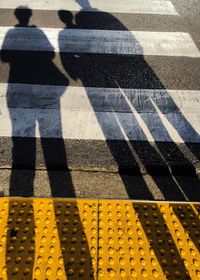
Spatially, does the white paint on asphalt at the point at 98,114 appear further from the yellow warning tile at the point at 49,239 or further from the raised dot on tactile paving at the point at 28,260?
the raised dot on tactile paving at the point at 28,260

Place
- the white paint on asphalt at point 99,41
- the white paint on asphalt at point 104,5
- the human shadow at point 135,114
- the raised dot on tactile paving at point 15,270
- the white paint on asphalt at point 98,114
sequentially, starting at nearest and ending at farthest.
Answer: the raised dot on tactile paving at point 15,270, the human shadow at point 135,114, the white paint on asphalt at point 98,114, the white paint on asphalt at point 99,41, the white paint on asphalt at point 104,5

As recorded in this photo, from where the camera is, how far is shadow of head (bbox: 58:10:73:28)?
24.2ft

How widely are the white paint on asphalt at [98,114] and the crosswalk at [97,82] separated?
14 millimetres

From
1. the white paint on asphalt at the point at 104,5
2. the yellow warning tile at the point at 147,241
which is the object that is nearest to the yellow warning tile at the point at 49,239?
the yellow warning tile at the point at 147,241

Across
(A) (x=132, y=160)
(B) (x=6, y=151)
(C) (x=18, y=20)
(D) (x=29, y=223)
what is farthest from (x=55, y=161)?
(C) (x=18, y=20)

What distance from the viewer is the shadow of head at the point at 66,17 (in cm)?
739

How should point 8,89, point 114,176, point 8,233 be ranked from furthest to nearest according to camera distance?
point 8,89 → point 114,176 → point 8,233

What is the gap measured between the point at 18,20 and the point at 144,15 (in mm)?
2875

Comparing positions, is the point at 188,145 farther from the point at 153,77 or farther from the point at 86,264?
the point at 86,264

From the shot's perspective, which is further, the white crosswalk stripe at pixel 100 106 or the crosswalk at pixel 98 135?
the white crosswalk stripe at pixel 100 106

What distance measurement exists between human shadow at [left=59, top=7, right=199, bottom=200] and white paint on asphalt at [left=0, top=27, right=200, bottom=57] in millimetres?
103

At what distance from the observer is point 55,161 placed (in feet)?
13.8

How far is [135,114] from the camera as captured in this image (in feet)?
16.3

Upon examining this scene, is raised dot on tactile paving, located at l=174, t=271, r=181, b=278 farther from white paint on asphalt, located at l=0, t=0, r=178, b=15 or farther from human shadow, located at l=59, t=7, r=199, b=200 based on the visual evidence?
white paint on asphalt, located at l=0, t=0, r=178, b=15
